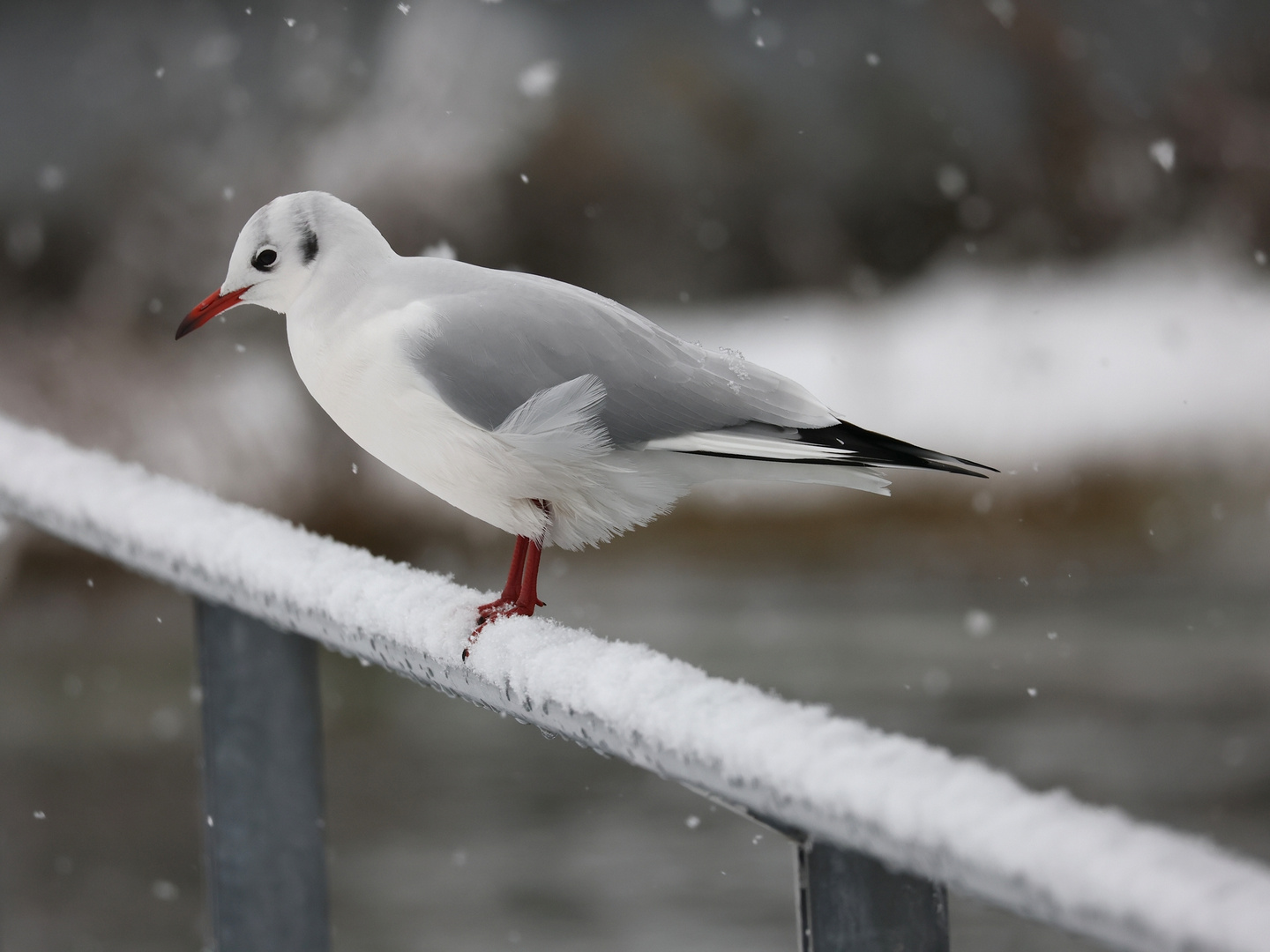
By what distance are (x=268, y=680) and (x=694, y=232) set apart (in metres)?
8.36

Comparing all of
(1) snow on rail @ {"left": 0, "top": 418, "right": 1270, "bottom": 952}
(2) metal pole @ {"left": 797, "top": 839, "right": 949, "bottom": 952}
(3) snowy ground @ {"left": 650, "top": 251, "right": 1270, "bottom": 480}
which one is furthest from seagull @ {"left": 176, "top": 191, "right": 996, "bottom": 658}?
(3) snowy ground @ {"left": 650, "top": 251, "right": 1270, "bottom": 480}

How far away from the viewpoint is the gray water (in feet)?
14.8

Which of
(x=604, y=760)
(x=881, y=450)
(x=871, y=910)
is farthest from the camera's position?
(x=604, y=760)

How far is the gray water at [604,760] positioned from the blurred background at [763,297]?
0.05 meters

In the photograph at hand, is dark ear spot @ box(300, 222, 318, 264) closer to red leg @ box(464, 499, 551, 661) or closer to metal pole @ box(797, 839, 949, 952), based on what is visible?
red leg @ box(464, 499, 551, 661)

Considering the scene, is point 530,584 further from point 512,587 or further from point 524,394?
point 524,394

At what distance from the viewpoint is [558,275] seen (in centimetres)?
917

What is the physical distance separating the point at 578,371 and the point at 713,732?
0.73 m

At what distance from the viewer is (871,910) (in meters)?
0.80

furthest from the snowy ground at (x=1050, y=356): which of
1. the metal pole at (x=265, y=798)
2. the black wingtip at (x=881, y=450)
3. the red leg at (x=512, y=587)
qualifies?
the metal pole at (x=265, y=798)

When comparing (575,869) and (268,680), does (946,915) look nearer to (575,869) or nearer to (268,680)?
(268,680)

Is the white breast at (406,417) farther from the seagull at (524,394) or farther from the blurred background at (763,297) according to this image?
the blurred background at (763,297)

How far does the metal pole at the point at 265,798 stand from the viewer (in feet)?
4.48

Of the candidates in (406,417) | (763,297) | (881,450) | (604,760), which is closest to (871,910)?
(881,450)
